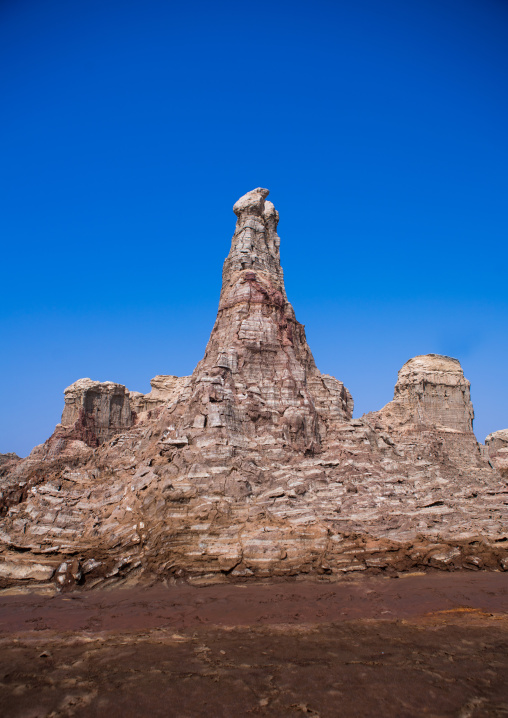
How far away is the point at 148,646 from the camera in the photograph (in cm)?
1350

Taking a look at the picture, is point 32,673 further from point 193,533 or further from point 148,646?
point 193,533

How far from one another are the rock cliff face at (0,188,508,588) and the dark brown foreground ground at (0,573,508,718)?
188 cm

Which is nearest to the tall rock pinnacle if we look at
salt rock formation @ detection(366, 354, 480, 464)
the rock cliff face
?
the rock cliff face

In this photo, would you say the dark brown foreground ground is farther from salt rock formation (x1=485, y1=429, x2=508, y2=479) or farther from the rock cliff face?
salt rock formation (x1=485, y1=429, x2=508, y2=479)

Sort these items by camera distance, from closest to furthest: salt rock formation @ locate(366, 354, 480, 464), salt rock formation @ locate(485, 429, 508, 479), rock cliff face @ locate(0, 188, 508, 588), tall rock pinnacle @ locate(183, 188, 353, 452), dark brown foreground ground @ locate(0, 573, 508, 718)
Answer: dark brown foreground ground @ locate(0, 573, 508, 718)
rock cliff face @ locate(0, 188, 508, 588)
tall rock pinnacle @ locate(183, 188, 353, 452)
salt rock formation @ locate(366, 354, 480, 464)
salt rock formation @ locate(485, 429, 508, 479)

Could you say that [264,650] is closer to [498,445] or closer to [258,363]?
[258,363]

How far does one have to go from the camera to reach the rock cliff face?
21812 millimetres

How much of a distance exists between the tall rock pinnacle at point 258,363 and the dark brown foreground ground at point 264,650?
11929mm

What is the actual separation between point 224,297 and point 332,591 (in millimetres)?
25383

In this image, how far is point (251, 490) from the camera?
2548 cm

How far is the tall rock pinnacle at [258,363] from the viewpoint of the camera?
30328mm

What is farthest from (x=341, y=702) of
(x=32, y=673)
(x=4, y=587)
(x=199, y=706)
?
(x=4, y=587)

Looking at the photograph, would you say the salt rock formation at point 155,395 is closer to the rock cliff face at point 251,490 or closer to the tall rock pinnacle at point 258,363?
the rock cliff face at point 251,490

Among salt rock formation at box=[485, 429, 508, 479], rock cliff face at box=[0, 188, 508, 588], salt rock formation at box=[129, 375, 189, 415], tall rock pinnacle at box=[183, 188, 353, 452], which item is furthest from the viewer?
salt rock formation at box=[485, 429, 508, 479]
